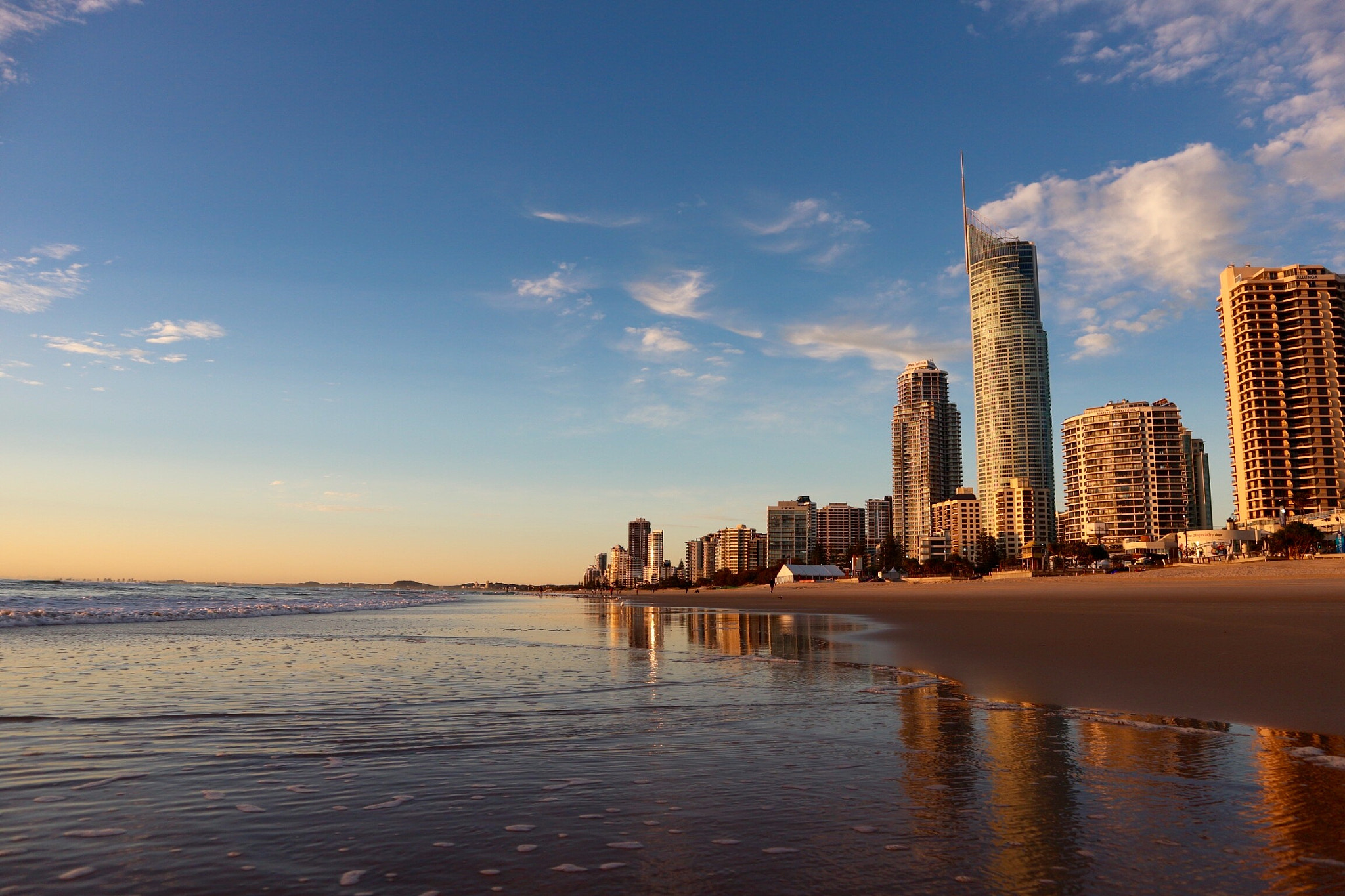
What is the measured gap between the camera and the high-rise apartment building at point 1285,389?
14662 cm

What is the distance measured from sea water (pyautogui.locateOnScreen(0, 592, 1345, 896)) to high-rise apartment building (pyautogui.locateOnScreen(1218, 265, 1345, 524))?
17167 centimetres

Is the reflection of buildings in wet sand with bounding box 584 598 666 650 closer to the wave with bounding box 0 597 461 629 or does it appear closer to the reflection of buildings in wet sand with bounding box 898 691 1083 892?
the reflection of buildings in wet sand with bounding box 898 691 1083 892

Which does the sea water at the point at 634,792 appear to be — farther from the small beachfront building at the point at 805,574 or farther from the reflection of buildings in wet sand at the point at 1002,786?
the small beachfront building at the point at 805,574

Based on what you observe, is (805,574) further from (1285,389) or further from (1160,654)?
(1160,654)

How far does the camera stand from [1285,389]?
153 metres

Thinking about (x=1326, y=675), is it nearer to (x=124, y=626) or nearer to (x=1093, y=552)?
(x=124, y=626)

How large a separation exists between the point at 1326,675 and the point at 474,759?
480 inches

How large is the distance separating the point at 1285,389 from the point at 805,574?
10373 cm

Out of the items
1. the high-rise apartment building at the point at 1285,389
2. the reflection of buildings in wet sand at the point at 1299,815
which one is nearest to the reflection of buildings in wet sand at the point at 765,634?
the reflection of buildings in wet sand at the point at 1299,815

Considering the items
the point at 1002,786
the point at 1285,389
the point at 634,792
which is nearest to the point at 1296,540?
the point at 1285,389

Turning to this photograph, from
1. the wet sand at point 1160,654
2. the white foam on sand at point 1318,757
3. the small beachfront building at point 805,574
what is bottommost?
the small beachfront building at point 805,574

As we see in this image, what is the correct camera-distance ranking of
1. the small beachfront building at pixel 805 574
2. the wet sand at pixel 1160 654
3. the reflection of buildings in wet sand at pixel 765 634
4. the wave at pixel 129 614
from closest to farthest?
1. the wet sand at pixel 1160 654
2. the reflection of buildings in wet sand at pixel 765 634
3. the wave at pixel 129 614
4. the small beachfront building at pixel 805 574

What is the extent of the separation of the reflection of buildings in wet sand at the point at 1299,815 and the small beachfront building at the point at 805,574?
166 metres

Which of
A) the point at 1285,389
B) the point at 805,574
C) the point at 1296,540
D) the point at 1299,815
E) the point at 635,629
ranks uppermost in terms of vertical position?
the point at 1285,389
